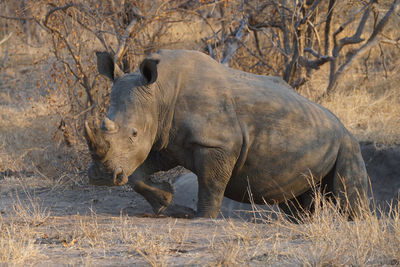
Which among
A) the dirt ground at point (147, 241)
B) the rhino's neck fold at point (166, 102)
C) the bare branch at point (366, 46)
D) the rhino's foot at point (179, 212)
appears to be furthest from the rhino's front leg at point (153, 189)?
the bare branch at point (366, 46)

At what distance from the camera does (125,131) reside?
5.09 m

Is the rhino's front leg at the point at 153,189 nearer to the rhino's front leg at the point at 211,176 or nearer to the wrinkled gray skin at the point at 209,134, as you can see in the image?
the wrinkled gray skin at the point at 209,134

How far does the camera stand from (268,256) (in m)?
3.76

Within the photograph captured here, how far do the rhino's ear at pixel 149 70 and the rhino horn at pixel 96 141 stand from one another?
65 cm

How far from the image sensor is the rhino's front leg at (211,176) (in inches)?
208

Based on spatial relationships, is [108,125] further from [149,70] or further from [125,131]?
[149,70]

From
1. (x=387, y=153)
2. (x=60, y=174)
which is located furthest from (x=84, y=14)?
(x=387, y=153)

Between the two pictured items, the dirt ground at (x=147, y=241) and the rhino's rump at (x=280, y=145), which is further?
the rhino's rump at (x=280, y=145)

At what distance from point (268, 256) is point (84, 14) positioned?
5.57 meters

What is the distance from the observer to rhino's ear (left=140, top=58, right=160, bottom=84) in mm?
5105

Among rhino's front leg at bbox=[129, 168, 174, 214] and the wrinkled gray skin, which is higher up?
the wrinkled gray skin

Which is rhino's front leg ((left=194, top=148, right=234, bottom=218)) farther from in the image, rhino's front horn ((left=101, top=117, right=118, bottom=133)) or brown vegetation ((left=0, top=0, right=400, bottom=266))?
rhino's front horn ((left=101, top=117, right=118, bottom=133))

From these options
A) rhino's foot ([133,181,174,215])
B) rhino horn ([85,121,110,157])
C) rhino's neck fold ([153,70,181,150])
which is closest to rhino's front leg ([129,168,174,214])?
rhino's foot ([133,181,174,215])

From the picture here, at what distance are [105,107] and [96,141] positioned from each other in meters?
3.78
